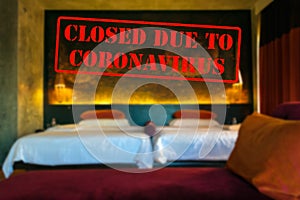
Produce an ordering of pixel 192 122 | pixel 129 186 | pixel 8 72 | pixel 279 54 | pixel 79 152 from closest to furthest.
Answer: pixel 129 186, pixel 79 152, pixel 279 54, pixel 8 72, pixel 192 122

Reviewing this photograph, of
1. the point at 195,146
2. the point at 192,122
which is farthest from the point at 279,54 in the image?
the point at 195,146

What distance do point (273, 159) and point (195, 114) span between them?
128 inches

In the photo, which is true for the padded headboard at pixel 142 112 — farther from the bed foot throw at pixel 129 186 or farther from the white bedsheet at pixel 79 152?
the bed foot throw at pixel 129 186

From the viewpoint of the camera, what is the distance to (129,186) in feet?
3.65

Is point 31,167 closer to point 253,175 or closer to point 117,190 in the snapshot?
point 117,190

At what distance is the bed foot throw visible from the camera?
1.00m

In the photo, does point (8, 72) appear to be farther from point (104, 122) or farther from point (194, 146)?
point (194, 146)

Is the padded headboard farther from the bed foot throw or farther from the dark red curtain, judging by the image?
the bed foot throw

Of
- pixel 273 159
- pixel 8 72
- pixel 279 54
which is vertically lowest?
pixel 273 159

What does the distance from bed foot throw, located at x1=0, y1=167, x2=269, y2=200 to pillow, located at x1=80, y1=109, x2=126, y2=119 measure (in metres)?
2.91

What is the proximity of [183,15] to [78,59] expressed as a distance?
2.02m

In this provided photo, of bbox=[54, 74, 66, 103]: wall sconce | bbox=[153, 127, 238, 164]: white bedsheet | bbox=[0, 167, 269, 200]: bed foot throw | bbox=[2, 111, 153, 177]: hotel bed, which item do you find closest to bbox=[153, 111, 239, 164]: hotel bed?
bbox=[153, 127, 238, 164]: white bedsheet

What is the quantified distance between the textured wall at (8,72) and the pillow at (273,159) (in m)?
3.30

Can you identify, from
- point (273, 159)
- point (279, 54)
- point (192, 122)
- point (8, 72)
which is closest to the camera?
point (273, 159)
